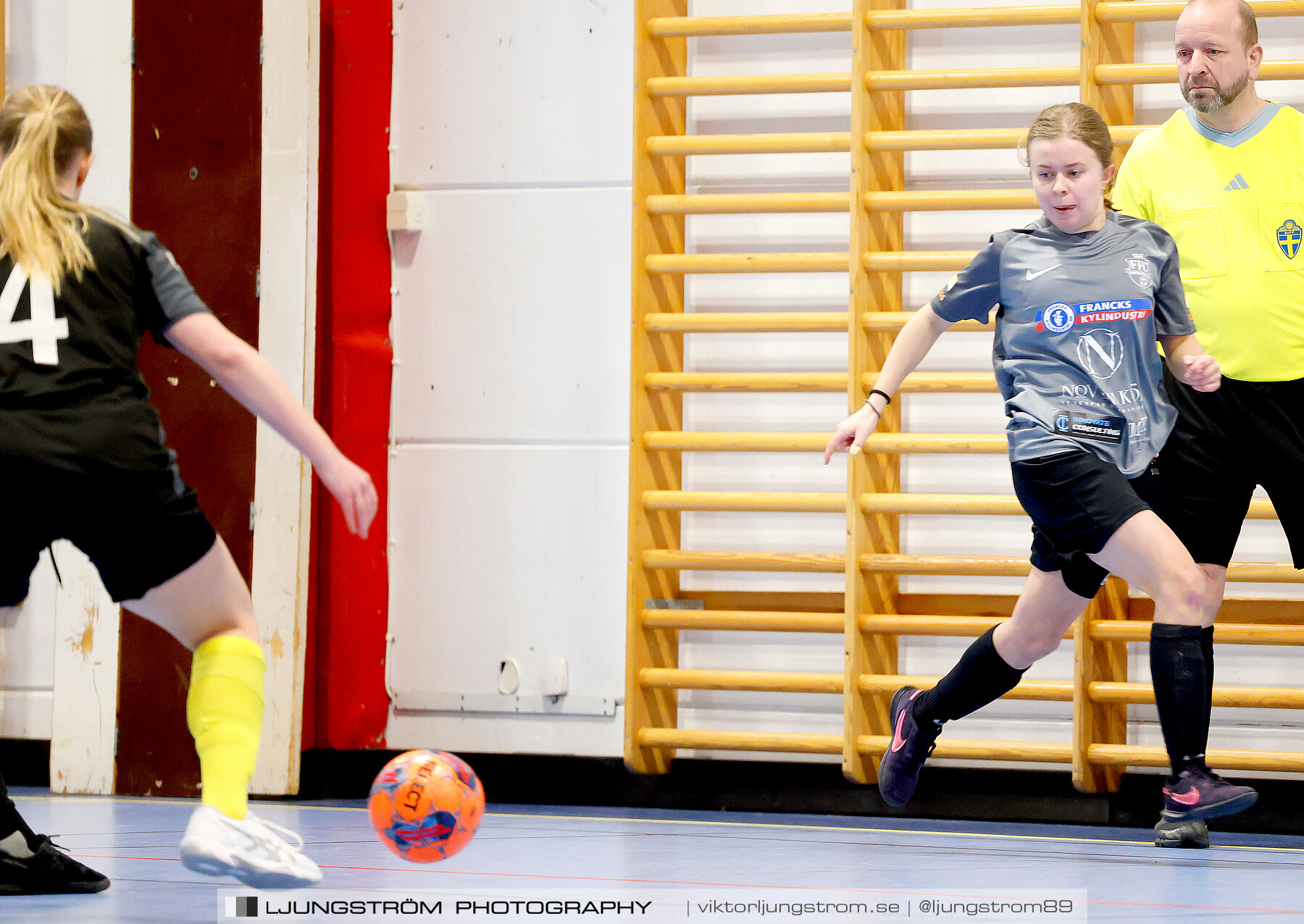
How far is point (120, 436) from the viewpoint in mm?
2340

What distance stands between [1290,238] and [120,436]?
2611 millimetres

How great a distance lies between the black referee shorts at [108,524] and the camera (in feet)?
7.52

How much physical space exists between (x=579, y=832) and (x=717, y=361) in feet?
5.32

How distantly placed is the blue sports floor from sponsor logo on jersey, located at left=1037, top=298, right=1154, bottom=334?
114 centimetres

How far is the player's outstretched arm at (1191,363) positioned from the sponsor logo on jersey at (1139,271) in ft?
0.45

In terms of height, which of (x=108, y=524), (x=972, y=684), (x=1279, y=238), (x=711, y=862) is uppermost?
(x=1279, y=238)

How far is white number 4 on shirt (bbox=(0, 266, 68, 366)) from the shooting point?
2.32 m

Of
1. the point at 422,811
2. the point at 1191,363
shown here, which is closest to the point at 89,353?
the point at 422,811

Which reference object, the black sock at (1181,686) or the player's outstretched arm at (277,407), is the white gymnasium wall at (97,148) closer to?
the player's outstretched arm at (277,407)

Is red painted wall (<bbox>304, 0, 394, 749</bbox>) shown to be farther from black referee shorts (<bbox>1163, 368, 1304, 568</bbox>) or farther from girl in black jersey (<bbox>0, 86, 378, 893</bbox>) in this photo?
black referee shorts (<bbox>1163, 368, 1304, 568</bbox>)

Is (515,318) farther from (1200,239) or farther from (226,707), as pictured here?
(226,707)

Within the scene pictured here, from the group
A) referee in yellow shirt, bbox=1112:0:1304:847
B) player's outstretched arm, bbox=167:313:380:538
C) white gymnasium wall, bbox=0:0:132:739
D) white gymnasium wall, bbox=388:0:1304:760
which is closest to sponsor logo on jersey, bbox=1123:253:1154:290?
referee in yellow shirt, bbox=1112:0:1304:847

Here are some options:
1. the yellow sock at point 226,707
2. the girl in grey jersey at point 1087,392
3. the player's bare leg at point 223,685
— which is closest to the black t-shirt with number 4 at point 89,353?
the player's bare leg at point 223,685

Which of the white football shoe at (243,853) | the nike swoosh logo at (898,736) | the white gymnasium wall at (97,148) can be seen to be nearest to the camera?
the white football shoe at (243,853)
